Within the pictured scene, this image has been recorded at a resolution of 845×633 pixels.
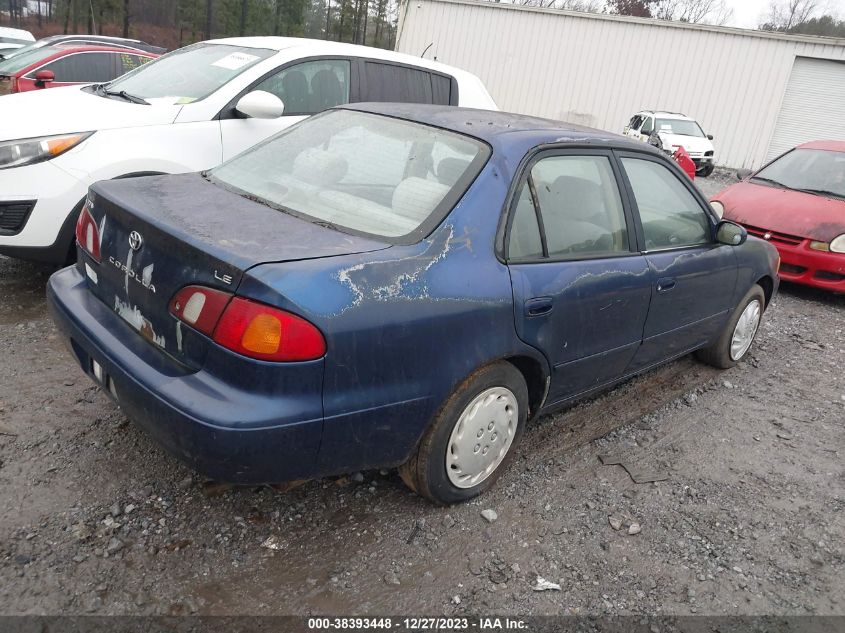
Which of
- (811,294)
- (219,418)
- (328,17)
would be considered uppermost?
(328,17)

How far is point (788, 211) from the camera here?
22.7ft

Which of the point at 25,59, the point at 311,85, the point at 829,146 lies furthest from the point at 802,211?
the point at 25,59

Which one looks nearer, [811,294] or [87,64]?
[811,294]

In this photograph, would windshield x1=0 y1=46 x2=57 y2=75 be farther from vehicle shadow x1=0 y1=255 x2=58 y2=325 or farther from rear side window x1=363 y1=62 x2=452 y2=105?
rear side window x1=363 y1=62 x2=452 y2=105

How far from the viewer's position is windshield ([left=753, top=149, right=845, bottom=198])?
738cm

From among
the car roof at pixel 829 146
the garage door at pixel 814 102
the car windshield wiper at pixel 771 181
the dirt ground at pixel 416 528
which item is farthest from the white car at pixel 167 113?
the garage door at pixel 814 102

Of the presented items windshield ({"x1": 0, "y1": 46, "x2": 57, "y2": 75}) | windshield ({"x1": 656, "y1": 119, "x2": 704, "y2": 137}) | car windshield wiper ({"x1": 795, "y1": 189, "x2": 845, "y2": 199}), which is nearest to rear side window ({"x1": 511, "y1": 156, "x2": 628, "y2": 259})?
car windshield wiper ({"x1": 795, "y1": 189, "x2": 845, "y2": 199})

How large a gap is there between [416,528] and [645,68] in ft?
78.8

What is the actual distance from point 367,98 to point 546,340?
343 centimetres

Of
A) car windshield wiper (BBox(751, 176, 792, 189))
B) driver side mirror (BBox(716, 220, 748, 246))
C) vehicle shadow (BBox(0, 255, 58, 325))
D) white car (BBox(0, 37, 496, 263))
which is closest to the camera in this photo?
driver side mirror (BBox(716, 220, 748, 246))

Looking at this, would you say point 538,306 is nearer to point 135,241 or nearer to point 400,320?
point 400,320

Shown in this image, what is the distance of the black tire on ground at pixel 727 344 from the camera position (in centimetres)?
452

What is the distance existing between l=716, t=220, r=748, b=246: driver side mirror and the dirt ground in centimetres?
113

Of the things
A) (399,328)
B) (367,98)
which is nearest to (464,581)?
(399,328)
